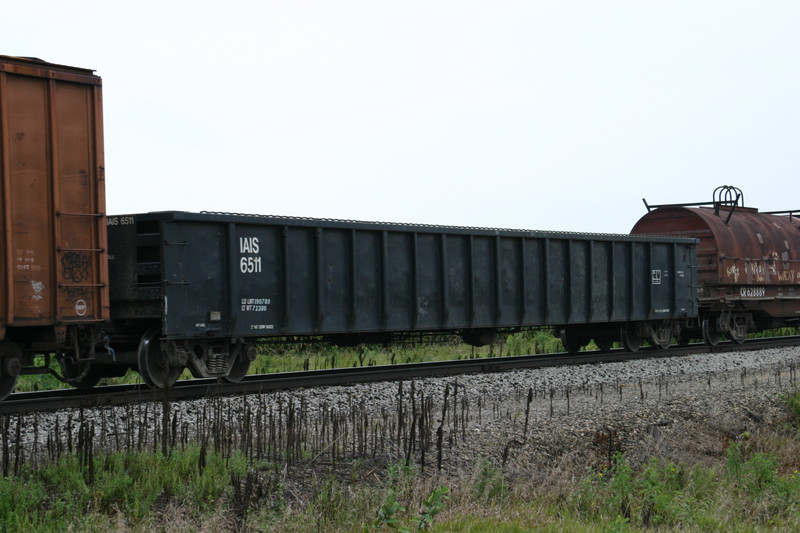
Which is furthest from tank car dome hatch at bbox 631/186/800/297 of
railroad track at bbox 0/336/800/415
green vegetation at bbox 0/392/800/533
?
green vegetation at bbox 0/392/800/533

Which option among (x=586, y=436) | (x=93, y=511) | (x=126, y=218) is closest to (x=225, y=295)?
(x=126, y=218)

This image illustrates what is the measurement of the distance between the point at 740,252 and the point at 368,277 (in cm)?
1184

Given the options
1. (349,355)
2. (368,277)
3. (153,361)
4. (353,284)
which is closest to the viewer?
(153,361)

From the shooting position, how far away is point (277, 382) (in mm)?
12633

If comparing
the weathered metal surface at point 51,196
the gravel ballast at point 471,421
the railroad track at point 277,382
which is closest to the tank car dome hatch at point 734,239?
the railroad track at point 277,382

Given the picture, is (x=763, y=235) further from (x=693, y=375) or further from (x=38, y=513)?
(x=38, y=513)

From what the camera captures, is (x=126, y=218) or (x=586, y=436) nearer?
(x=586, y=436)

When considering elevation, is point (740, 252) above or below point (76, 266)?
above

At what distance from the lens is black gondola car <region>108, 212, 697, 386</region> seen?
39.0 ft

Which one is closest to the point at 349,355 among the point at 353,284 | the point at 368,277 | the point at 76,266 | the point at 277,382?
the point at 368,277

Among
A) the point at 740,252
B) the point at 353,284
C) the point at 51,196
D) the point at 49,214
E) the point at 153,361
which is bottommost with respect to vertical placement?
the point at 153,361

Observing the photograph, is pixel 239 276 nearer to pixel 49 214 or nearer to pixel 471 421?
pixel 49 214

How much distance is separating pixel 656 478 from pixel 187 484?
157 inches

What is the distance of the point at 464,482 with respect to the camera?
270 inches
